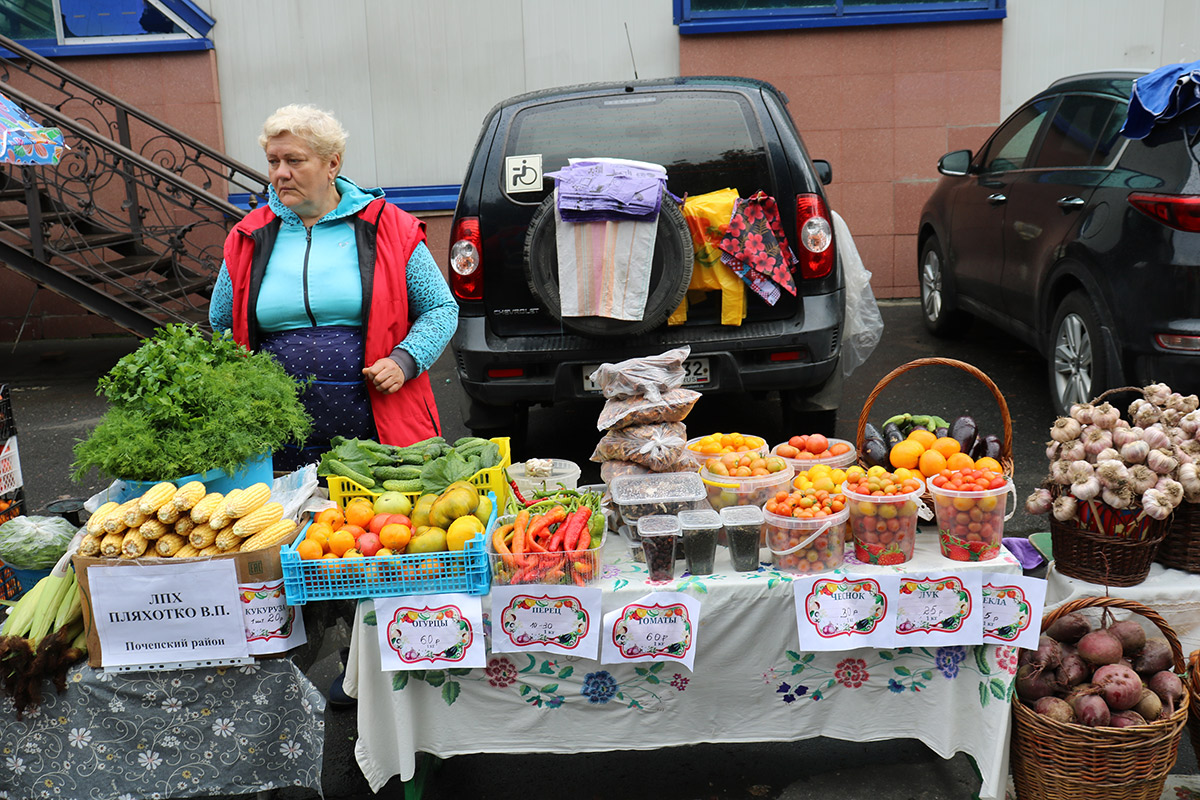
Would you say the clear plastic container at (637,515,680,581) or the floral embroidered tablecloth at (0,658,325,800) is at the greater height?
the clear plastic container at (637,515,680,581)

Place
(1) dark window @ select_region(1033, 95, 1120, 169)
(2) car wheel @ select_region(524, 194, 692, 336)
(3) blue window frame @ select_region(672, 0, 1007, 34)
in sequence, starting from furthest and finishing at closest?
A: (3) blue window frame @ select_region(672, 0, 1007, 34)
(1) dark window @ select_region(1033, 95, 1120, 169)
(2) car wheel @ select_region(524, 194, 692, 336)

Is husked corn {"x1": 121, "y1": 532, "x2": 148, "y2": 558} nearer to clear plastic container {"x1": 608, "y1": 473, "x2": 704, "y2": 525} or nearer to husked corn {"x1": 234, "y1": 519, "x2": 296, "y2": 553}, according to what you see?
husked corn {"x1": 234, "y1": 519, "x2": 296, "y2": 553}

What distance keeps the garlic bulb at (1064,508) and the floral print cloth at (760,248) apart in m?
1.91

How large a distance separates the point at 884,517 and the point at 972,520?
24cm

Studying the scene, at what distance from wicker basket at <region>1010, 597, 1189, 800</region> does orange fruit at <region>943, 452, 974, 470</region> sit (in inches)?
20.2

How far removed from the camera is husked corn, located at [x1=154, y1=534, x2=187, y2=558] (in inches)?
104

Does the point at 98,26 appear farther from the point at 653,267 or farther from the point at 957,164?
the point at 957,164

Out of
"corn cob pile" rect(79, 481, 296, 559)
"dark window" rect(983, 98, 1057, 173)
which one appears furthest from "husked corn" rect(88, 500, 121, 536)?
"dark window" rect(983, 98, 1057, 173)

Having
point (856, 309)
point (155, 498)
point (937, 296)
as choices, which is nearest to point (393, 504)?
point (155, 498)

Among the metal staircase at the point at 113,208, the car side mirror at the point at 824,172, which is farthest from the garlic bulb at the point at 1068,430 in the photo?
the metal staircase at the point at 113,208

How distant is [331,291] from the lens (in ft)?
11.0

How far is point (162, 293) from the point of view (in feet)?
26.8

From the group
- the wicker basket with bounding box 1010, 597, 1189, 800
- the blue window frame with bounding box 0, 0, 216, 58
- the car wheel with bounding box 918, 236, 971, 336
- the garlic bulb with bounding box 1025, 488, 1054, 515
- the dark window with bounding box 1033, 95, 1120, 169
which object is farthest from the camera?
the blue window frame with bounding box 0, 0, 216, 58

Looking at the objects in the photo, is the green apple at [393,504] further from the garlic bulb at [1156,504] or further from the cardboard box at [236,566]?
the garlic bulb at [1156,504]
